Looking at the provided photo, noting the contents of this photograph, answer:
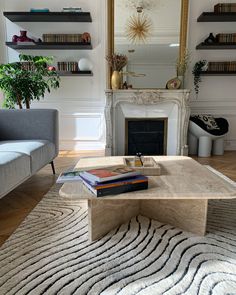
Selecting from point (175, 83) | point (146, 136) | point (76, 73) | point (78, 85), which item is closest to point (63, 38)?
point (76, 73)

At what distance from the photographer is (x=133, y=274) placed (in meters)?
1.13

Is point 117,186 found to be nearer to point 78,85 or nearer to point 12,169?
point 12,169

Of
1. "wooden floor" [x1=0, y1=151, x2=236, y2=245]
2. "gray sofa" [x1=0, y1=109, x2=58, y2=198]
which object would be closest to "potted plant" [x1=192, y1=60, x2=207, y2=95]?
"wooden floor" [x1=0, y1=151, x2=236, y2=245]

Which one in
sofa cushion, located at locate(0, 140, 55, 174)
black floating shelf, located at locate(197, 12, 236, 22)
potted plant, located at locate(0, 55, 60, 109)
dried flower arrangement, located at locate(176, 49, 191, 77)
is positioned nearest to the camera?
sofa cushion, located at locate(0, 140, 55, 174)

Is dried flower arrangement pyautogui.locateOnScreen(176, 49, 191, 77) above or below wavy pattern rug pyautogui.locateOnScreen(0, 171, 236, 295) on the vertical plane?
above

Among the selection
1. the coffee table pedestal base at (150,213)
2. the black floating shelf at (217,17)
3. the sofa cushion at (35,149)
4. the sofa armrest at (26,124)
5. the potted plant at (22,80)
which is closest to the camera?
the coffee table pedestal base at (150,213)

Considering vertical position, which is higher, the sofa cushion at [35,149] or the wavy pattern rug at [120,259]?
the sofa cushion at [35,149]

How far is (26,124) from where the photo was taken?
2.47 m

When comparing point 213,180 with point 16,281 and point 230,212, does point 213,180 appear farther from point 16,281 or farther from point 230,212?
point 16,281

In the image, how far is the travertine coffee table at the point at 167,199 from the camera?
1.22m

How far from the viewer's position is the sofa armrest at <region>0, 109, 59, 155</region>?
97.1 inches

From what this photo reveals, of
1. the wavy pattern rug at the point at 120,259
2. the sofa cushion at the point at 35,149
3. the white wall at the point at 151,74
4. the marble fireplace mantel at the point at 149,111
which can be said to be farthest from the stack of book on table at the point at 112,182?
the white wall at the point at 151,74

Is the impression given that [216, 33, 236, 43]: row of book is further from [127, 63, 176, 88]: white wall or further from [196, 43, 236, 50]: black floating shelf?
[127, 63, 176, 88]: white wall

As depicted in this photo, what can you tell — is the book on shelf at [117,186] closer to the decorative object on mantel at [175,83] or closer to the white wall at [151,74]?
the decorative object on mantel at [175,83]
